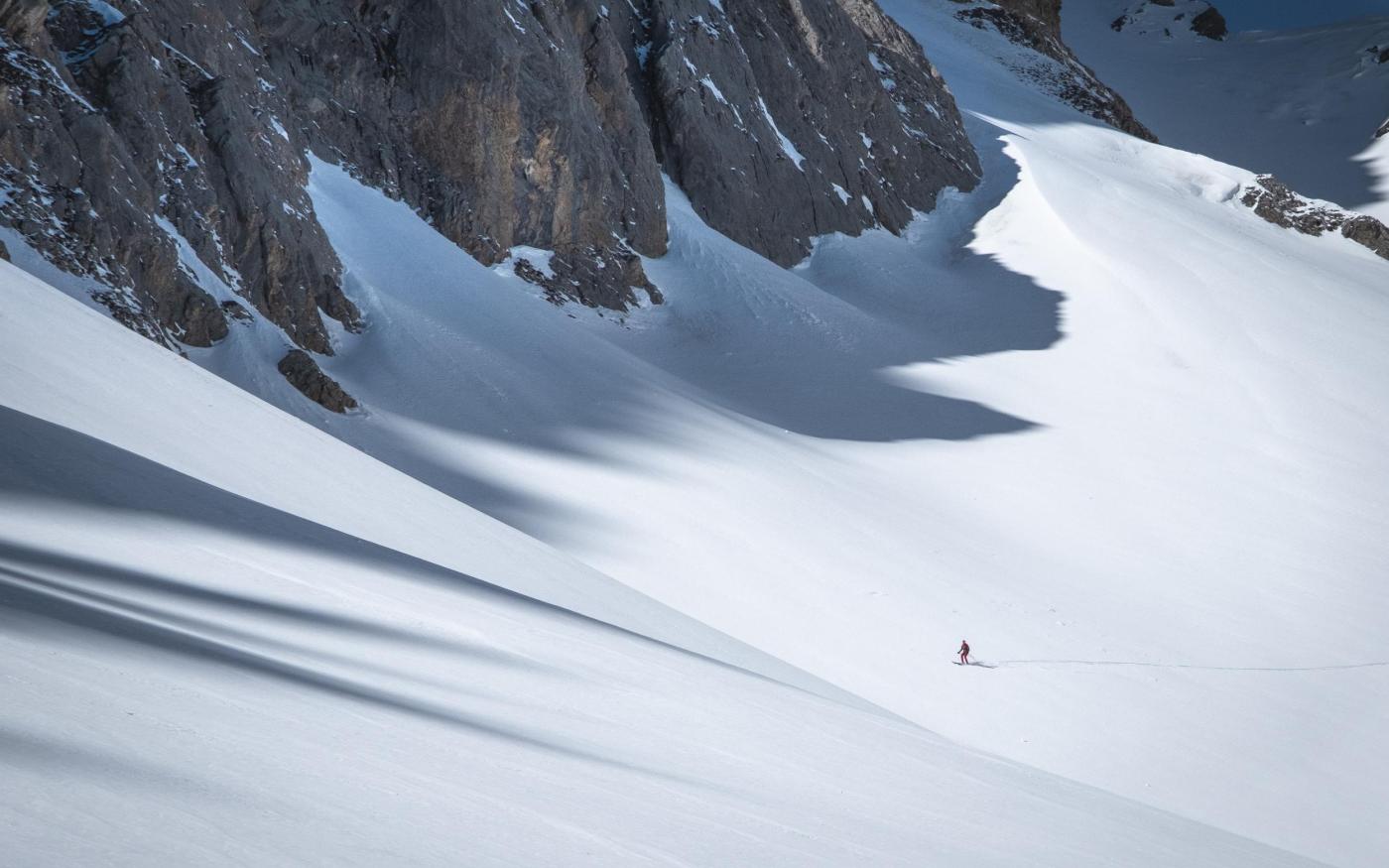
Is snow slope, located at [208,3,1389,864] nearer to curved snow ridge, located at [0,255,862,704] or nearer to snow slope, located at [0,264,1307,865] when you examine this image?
curved snow ridge, located at [0,255,862,704]

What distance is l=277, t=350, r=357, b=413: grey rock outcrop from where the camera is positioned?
54.9ft

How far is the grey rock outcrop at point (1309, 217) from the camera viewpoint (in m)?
42.3

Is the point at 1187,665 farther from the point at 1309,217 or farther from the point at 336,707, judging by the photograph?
the point at 1309,217

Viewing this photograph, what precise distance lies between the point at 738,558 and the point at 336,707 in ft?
39.3

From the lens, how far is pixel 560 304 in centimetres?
2525

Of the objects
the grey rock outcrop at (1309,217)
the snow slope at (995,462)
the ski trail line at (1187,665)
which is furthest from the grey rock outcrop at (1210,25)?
the ski trail line at (1187,665)

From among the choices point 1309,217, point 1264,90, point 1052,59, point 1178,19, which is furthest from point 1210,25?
point 1309,217

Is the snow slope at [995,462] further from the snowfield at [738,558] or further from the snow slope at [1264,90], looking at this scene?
the snow slope at [1264,90]

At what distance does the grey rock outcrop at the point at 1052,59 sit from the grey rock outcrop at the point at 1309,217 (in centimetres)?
1046

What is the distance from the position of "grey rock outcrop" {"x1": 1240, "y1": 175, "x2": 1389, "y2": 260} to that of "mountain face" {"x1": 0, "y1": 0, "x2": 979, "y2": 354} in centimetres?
981

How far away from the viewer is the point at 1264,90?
229ft

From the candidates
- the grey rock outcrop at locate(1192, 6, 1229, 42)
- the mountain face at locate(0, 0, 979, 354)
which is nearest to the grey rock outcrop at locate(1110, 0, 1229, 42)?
the grey rock outcrop at locate(1192, 6, 1229, 42)

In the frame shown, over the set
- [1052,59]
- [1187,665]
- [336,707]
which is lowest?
[336,707]

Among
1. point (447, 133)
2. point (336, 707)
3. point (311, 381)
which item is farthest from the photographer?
point (447, 133)
